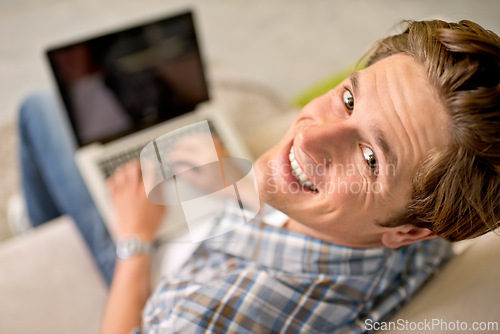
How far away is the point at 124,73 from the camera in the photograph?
1022 millimetres

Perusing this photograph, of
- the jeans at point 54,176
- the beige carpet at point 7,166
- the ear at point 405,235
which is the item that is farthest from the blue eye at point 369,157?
the beige carpet at point 7,166

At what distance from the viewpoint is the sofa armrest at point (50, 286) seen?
0.93 m

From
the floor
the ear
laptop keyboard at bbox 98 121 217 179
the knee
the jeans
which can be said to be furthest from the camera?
the floor

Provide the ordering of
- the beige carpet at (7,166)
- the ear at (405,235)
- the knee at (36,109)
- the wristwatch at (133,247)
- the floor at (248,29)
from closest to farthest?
the ear at (405,235) < the wristwatch at (133,247) < the knee at (36,109) < the beige carpet at (7,166) < the floor at (248,29)

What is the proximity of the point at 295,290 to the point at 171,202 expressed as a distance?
1.04 ft

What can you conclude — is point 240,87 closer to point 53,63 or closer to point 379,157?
point 53,63

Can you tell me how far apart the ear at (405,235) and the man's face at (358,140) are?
93 millimetres

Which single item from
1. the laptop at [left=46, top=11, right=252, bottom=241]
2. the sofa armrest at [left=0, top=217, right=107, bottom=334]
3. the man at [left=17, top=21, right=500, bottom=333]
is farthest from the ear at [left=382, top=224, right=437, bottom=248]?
the sofa armrest at [left=0, top=217, right=107, bottom=334]

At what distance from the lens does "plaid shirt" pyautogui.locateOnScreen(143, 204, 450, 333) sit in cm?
68

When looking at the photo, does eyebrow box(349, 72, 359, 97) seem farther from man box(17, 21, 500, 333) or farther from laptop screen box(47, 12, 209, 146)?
laptop screen box(47, 12, 209, 146)

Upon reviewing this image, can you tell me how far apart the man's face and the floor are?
1428 mm

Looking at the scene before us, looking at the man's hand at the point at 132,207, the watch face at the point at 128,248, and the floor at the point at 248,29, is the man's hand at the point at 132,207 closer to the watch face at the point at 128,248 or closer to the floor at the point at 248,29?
the watch face at the point at 128,248

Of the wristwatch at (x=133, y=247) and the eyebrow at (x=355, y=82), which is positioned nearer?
the eyebrow at (x=355, y=82)

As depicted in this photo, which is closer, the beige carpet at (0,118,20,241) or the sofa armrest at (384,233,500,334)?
the sofa armrest at (384,233,500,334)
